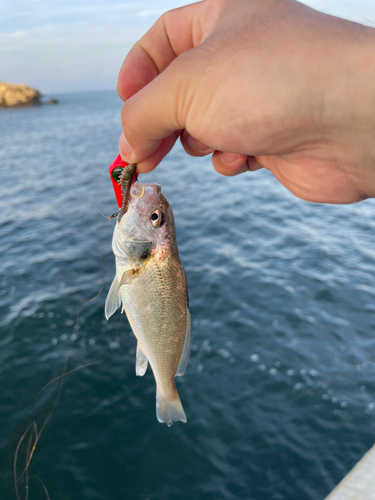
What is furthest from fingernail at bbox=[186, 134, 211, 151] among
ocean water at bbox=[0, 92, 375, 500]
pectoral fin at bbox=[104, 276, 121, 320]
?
ocean water at bbox=[0, 92, 375, 500]

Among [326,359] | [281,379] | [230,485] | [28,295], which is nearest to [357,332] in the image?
[326,359]

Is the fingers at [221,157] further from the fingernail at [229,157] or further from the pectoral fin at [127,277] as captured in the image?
the pectoral fin at [127,277]

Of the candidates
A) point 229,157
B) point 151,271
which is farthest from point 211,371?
point 229,157

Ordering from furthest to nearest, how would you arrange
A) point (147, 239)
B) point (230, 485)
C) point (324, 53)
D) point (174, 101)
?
point (230, 485) → point (147, 239) → point (174, 101) → point (324, 53)

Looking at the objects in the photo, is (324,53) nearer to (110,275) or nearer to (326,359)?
(326,359)

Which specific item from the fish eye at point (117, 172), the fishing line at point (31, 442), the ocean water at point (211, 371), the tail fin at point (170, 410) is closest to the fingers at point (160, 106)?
the fish eye at point (117, 172)

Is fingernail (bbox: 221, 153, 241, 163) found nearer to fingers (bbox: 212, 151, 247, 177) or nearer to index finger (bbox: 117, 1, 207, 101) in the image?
fingers (bbox: 212, 151, 247, 177)
